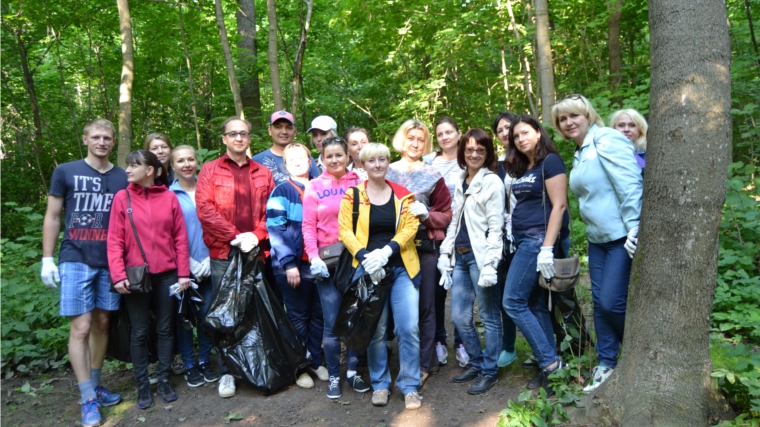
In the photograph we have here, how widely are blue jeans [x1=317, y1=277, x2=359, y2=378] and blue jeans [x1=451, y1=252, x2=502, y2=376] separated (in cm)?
88

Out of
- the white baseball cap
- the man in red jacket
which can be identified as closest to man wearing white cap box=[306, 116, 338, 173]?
the white baseball cap

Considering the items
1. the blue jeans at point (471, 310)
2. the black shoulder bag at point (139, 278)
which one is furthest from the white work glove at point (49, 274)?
the blue jeans at point (471, 310)

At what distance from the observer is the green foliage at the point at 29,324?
486cm

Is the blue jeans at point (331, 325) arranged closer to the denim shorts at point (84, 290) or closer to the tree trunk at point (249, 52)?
the denim shorts at point (84, 290)

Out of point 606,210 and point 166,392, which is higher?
point 606,210

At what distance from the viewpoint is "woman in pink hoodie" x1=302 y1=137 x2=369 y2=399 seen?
3.86m

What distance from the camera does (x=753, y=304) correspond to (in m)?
4.47

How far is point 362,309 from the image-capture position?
11.6 feet

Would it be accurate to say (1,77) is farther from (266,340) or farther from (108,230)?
(266,340)

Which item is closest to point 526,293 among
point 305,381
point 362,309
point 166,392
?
point 362,309

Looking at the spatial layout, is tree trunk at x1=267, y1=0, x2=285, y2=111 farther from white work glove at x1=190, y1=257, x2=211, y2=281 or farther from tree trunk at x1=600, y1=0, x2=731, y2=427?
tree trunk at x1=600, y1=0, x2=731, y2=427

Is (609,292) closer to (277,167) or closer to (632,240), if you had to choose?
(632,240)

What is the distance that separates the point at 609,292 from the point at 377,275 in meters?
1.50

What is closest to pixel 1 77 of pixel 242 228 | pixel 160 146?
pixel 160 146
